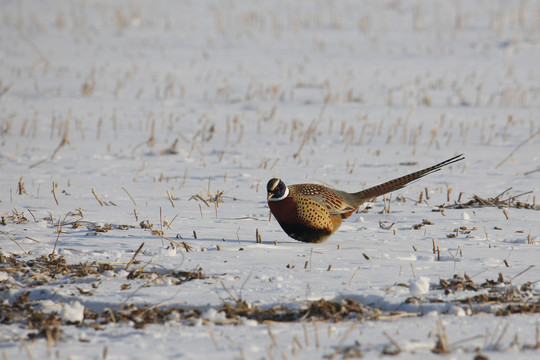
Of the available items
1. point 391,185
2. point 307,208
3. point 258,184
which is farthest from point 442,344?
point 258,184

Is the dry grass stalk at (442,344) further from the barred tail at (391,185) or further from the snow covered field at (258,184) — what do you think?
the barred tail at (391,185)

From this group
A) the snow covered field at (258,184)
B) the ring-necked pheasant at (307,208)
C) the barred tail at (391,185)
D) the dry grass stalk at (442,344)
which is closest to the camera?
the dry grass stalk at (442,344)

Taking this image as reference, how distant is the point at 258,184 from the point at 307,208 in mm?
2429

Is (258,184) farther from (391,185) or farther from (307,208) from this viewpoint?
(307,208)

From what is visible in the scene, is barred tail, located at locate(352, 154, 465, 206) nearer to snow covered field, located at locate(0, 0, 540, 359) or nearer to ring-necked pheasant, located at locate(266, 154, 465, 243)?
ring-necked pheasant, located at locate(266, 154, 465, 243)

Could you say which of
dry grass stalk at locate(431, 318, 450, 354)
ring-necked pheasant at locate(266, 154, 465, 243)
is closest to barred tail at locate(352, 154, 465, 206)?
ring-necked pheasant at locate(266, 154, 465, 243)

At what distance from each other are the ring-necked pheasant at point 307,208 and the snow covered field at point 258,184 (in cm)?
18

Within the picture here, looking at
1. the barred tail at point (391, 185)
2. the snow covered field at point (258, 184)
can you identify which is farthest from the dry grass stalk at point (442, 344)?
the barred tail at point (391, 185)

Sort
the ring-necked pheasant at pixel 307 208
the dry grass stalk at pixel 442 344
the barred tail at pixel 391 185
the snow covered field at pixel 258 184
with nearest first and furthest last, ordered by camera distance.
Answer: the dry grass stalk at pixel 442 344
the snow covered field at pixel 258 184
the ring-necked pheasant at pixel 307 208
the barred tail at pixel 391 185

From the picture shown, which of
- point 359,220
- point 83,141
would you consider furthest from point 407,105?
point 359,220

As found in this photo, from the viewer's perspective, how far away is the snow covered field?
11.1ft

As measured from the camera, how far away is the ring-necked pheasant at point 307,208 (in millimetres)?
4895

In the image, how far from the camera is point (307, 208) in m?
4.94

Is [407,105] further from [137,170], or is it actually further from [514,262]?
[514,262]
